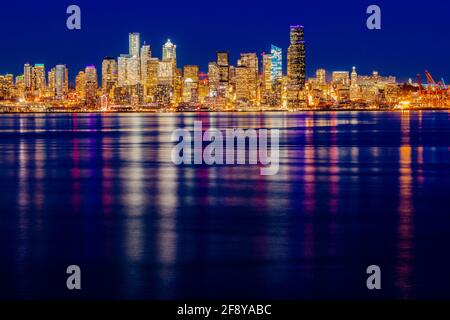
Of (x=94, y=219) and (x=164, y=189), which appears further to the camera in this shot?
(x=164, y=189)

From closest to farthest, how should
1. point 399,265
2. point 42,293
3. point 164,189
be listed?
1. point 42,293
2. point 399,265
3. point 164,189

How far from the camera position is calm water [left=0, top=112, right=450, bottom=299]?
1210 cm

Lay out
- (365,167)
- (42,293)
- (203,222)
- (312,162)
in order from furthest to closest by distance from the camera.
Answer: (312,162) < (365,167) < (203,222) < (42,293)

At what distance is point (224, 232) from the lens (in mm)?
16500

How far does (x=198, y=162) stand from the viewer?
1377 inches

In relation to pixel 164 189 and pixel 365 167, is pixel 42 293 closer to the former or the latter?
pixel 164 189

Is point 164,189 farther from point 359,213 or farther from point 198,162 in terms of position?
point 198,162

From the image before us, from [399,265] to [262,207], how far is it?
7.25 m

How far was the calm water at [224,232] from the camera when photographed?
1210 centimetres

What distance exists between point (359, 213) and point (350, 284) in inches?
289
